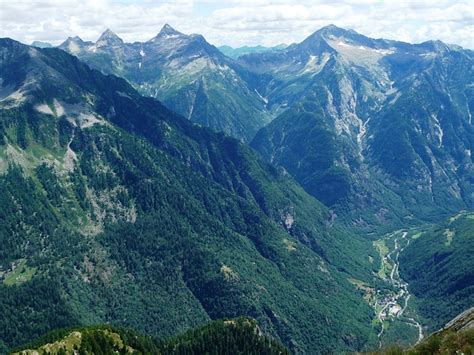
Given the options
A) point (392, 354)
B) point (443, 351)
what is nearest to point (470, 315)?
point (392, 354)

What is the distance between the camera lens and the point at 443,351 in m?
120

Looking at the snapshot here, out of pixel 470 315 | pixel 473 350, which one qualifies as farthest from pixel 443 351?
pixel 470 315

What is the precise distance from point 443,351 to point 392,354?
27423 mm

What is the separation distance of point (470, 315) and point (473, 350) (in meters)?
49.3

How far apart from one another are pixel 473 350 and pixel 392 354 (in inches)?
1301

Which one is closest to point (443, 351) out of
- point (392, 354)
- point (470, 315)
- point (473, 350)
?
point (473, 350)

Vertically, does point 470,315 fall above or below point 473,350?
below

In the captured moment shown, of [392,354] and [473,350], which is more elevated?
[473,350]

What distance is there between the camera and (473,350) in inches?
4535

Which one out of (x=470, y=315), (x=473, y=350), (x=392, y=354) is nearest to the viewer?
(x=473, y=350)

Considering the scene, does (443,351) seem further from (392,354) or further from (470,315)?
(470,315)

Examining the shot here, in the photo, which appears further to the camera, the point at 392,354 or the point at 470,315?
the point at 470,315

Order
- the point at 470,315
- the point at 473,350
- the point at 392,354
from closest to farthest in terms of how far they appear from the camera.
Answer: the point at 473,350, the point at 392,354, the point at 470,315

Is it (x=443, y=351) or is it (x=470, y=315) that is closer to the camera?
(x=443, y=351)
